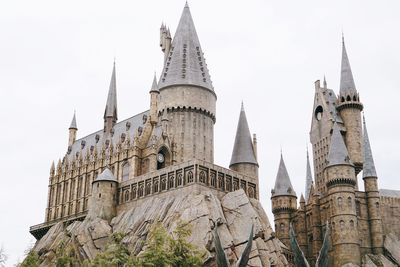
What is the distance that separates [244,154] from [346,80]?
26806 mm

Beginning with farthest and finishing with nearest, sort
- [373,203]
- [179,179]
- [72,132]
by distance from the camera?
1. [72,132]
2. [373,203]
3. [179,179]

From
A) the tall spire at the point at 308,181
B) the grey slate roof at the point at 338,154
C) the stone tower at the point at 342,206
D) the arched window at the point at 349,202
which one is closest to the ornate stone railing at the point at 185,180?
the stone tower at the point at 342,206

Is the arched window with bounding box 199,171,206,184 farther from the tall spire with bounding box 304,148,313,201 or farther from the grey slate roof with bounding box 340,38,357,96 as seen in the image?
the grey slate roof with bounding box 340,38,357,96

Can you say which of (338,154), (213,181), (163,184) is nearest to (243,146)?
(338,154)

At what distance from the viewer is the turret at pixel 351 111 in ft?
318

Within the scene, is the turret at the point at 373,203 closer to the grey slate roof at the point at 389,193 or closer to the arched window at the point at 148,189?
the grey slate roof at the point at 389,193

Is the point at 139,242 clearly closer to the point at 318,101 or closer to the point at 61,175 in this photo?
the point at 61,175

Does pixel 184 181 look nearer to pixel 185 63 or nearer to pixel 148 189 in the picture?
pixel 148 189

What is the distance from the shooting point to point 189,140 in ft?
275

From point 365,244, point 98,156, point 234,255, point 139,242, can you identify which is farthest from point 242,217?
point 98,156

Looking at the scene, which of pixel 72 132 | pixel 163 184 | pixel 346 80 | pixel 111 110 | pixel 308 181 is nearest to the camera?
pixel 163 184

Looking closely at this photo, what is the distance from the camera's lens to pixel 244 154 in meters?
84.7

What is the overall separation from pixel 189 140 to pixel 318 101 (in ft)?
101

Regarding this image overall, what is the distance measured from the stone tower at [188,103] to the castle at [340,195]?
16.0 meters
